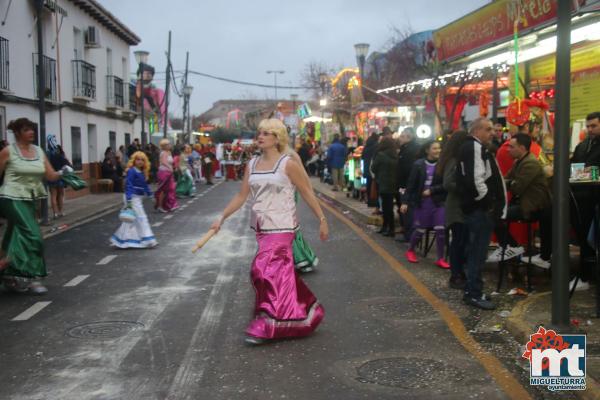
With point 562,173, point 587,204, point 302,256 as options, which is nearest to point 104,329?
point 302,256

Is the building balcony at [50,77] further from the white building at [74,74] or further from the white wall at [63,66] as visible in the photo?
the white wall at [63,66]

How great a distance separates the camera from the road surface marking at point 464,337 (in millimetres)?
4652

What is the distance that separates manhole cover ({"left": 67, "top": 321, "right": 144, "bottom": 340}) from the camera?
605 cm

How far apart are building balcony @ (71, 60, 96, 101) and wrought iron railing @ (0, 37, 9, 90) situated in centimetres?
580

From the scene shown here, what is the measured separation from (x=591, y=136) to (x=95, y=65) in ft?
74.8

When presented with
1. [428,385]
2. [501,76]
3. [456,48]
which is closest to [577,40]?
[456,48]

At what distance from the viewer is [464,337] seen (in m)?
5.85

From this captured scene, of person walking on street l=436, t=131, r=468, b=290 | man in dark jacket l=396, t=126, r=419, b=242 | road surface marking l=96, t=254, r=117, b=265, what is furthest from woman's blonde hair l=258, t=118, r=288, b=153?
man in dark jacket l=396, t=126, r=419, b=242

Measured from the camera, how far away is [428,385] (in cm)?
468

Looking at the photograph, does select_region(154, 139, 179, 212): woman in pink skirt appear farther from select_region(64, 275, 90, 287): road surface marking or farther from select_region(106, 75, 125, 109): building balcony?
select_region(106, 75, 125, 109): building balcony

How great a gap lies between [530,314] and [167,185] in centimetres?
1285

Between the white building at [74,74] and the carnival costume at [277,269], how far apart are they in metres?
14.1

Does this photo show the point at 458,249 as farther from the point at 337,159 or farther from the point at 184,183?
the point at 184,183

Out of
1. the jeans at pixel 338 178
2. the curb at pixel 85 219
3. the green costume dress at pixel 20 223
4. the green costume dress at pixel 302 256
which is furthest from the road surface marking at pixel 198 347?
the jeans at pixel 338 178
